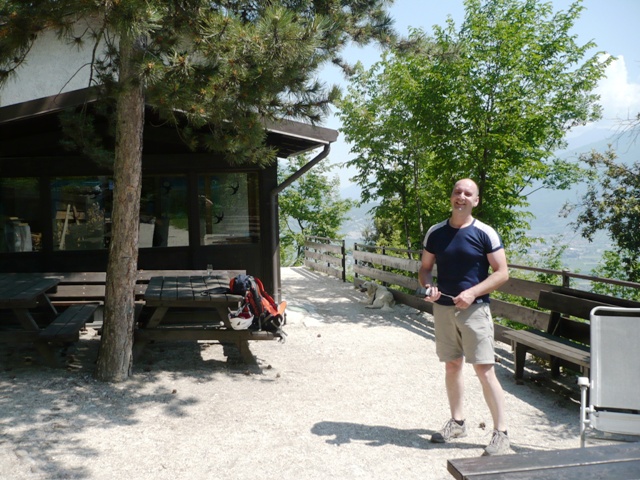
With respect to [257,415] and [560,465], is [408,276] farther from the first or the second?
[560,465]

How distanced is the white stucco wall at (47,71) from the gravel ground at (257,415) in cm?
660

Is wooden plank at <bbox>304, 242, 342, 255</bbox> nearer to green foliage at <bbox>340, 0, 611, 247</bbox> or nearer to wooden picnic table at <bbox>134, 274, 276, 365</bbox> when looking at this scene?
green foliage at <bbox>340, 0, 611, 247</bbox>

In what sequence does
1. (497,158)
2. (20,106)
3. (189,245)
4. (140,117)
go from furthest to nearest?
(497,158) → (189,245) → (20,106) → (140,117)

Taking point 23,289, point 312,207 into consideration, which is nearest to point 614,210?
point 312,207

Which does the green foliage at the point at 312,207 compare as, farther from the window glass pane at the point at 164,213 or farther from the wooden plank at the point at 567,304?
the wooden plank at the point at 567,304

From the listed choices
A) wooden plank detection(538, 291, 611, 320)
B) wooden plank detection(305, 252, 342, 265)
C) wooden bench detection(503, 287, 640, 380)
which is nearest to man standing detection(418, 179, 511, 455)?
wooden bench detection(503, 287, 640, 380)

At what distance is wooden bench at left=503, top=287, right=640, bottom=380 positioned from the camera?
5.26m

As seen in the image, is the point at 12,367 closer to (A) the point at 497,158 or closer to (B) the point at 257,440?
(B) the point at 257,440

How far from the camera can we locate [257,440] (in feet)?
14.1

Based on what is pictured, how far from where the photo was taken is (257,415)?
4.82 meters

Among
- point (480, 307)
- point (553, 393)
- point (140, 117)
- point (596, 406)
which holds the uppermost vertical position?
point (140, 117)

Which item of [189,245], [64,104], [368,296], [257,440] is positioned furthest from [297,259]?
[257,440]

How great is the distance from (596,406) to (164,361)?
4425 millimetres

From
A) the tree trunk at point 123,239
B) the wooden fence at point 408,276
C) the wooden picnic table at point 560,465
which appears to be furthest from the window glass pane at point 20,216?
the wooden picnic table at point 560,465
